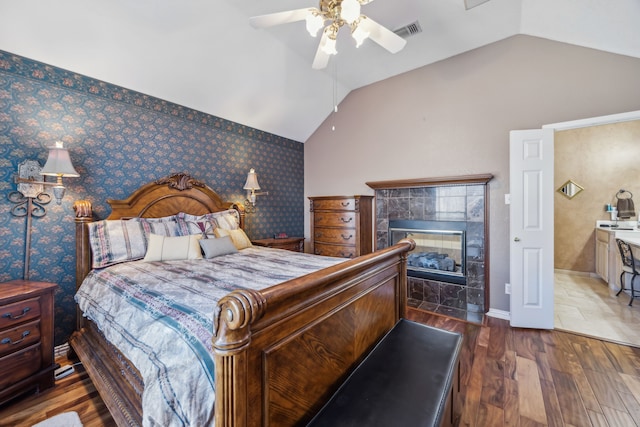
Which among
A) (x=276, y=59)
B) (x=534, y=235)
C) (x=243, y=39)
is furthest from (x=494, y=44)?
(x=243, y=39)

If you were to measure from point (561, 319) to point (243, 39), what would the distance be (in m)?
4.82

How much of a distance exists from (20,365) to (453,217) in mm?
4218

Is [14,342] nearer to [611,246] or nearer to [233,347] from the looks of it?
[233,347]

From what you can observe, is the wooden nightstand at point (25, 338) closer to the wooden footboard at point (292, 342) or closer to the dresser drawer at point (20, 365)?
the dresser drawer at point (20, 365)

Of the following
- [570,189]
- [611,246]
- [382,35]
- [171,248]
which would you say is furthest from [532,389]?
[570,189]

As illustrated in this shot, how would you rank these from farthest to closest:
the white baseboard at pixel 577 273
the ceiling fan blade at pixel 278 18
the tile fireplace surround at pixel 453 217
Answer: the white baseboard at pixel 577 273 < the tile fireplace surround at pixel 453 217 < the ceiling fan blade at pixel 278 18

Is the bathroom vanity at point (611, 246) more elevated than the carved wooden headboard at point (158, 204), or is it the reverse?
the carved wooden headboard at point (158, 204)

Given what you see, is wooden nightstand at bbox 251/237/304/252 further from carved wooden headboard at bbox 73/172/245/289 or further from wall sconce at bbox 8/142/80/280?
wall sconce at bbox 8/142/80/280

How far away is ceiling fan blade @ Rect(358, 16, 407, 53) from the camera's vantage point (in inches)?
72.1

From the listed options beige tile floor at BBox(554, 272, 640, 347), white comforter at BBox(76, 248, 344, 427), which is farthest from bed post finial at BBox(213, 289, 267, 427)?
beige tile floor at BBox(554, 272, 640, 347)

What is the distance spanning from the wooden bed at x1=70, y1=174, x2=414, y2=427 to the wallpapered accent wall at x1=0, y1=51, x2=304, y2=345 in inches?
29.7

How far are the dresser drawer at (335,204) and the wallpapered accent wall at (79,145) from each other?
1.47 meters

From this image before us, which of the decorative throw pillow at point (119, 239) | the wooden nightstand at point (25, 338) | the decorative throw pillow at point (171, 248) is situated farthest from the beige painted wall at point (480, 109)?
the wooden nightstand at point (25, 338)

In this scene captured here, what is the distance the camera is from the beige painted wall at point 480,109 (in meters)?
2.62
